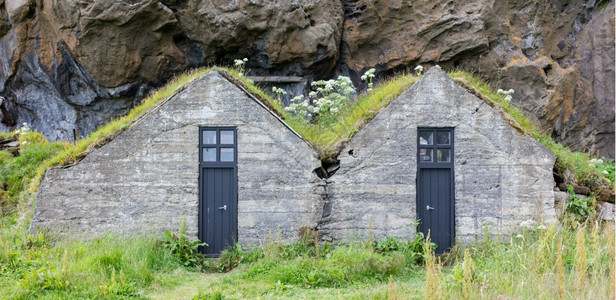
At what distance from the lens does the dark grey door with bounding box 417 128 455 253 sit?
9.53 m

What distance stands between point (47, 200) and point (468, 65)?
12942mm

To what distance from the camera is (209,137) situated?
941 cm

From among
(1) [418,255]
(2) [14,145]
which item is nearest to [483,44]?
(1) [418,255]

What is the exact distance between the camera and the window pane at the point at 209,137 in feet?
30.8

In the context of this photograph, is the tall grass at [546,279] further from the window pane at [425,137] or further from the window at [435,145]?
the window pane at [425,137]

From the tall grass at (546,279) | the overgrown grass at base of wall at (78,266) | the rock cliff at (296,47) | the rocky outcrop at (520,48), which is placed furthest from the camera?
the rocky outcrop at (520,48)

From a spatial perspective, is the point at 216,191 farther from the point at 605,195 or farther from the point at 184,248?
the point at 605,195

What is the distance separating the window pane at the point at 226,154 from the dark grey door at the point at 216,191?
0.06 ft

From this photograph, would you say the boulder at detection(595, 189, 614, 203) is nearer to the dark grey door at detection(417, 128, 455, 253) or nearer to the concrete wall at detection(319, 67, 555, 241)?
the concrete wall at detection(319, 67, 555, 241)

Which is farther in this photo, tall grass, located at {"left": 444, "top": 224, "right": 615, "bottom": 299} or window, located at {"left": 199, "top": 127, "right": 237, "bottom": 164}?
window, located at {"left": 199, "top": 127, "right": 237, "bottom": 164}

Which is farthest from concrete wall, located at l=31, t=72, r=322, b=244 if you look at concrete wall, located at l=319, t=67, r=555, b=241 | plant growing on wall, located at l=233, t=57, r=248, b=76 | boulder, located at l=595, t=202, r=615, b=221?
boulder, located at l=595, t=202, r=615, b=221

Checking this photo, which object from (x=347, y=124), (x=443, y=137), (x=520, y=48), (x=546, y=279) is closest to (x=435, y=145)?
(x=443, y=137)

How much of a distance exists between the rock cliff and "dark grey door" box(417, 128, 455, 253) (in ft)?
25.0

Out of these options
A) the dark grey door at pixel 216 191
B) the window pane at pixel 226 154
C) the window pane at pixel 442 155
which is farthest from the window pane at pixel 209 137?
the window pane at pixel 442 155
